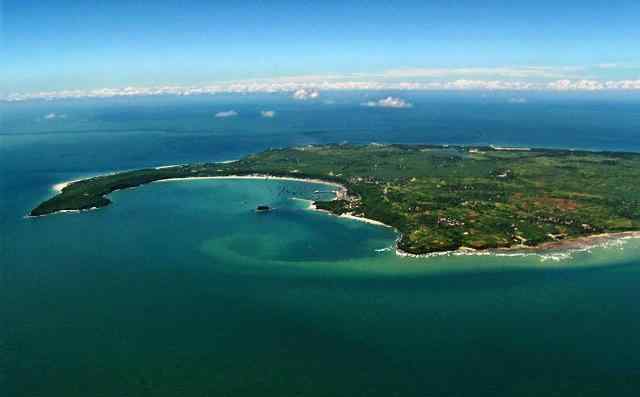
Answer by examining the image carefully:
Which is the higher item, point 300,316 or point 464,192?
point 464,192

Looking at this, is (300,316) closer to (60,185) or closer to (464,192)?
(464,192)

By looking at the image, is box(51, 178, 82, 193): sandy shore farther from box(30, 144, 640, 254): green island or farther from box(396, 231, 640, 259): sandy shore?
box(396, 231, 640, 259): sandy shore

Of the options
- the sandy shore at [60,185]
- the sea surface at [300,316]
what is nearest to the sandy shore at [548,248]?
the sea surface at [300,316]

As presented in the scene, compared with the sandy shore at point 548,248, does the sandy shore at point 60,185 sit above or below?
above

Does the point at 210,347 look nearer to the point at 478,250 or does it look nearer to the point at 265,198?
the point at 478,250

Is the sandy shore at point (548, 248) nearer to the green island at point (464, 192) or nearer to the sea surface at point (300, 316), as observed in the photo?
the green island at point (464, 192)

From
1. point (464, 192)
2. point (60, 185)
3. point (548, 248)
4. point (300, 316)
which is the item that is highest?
point (60, 185)

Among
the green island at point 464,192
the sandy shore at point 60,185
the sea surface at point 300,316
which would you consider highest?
the sandy shore at point 60,185

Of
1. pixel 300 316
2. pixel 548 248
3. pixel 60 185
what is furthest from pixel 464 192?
pixel 60 185

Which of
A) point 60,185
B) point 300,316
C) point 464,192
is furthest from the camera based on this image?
point 60,185
